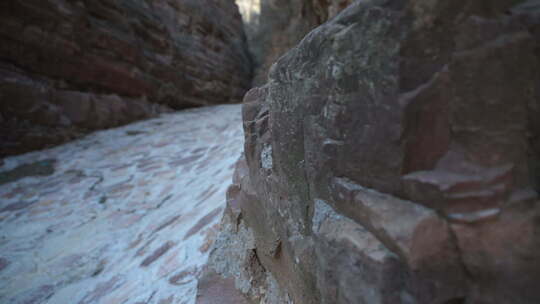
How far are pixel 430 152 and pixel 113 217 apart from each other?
2.19m

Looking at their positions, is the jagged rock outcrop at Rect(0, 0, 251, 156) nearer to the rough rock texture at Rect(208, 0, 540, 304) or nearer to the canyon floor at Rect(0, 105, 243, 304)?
the canyon floor at Rect(0, 105, 243, 304)

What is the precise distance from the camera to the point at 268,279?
1004mm

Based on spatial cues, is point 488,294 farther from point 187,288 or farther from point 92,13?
point 92,13

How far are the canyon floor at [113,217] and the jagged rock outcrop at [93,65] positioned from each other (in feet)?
1.54

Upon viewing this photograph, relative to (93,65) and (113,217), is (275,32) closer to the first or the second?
(93,65)

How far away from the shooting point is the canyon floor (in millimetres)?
1359

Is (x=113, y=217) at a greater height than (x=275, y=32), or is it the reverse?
(x=275, y=32)

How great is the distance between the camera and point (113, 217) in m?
2.07

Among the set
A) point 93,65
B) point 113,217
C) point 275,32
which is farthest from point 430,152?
point 275,32

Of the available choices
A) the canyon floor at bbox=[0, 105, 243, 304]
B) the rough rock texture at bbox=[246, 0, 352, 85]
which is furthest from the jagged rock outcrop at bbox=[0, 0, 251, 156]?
the rough rock texture at bbox=[246, 0, 352, 85]

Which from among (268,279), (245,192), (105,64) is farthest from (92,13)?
(268,279)

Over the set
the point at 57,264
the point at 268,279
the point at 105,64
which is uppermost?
the point at 105,64

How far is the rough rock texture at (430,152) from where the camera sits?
1.32 ft

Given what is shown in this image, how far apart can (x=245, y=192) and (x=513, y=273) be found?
2.81 feet
